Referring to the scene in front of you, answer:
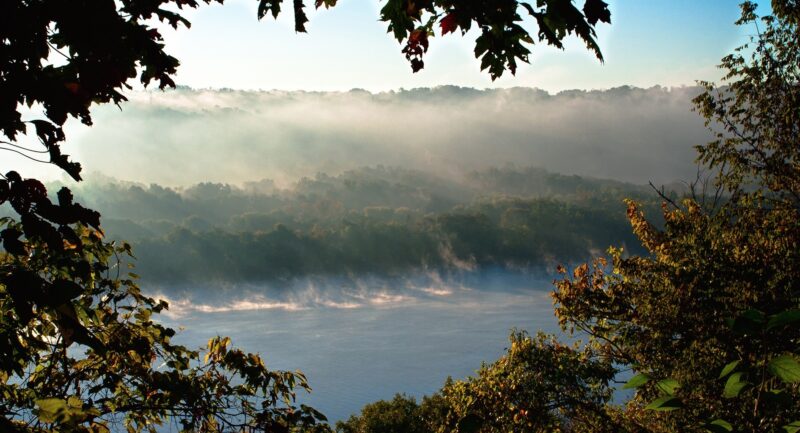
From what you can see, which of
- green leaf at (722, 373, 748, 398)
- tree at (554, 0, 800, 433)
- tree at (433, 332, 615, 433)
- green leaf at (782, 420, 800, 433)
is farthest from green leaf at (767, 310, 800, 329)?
tree at (433, 332, 615, 433)

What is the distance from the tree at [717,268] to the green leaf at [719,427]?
9614 millimetres

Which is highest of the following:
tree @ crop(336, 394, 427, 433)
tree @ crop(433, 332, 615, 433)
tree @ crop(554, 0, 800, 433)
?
tree @ crop(554, 0, 800, 433)

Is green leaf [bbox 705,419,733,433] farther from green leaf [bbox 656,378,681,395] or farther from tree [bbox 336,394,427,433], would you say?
tree [bbox 336,394,427,433]

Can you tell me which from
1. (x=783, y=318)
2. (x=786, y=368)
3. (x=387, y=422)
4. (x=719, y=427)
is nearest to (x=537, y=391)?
(x=719, y=427)

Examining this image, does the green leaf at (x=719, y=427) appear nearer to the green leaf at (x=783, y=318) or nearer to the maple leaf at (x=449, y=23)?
the green leaf at (x=783, y=318)

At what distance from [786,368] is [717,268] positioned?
13339 millimetres

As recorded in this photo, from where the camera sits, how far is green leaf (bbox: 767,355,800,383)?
6.08ft

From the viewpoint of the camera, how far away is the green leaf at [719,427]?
7.41 ft

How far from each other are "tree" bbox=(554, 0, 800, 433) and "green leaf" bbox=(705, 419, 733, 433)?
961 cm

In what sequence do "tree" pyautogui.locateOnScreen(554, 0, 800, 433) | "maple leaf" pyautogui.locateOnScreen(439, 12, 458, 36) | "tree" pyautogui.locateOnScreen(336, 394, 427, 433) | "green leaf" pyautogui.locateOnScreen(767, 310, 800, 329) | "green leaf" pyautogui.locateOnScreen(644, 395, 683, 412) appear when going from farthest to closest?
1. "tree" pyautogui.locateOnScreen(336, 394, 427, 433)
2. "tree" pyautogui.locateOnScreen(554, 0, 800, 433)
3. "maple leaf" pyautogui.locateOnScreen(439, 12, 458, 36)
4. "green leaf" pyautogui.locateOnScreen(644, 395, 683, 412)
5. "green leaf" pyautogui.locateOnScreen(767, 310, 800, 329)

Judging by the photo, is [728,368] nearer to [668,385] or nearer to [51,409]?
[668,385]

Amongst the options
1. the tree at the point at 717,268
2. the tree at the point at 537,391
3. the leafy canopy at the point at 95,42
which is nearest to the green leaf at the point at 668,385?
the leafy canopy at the point at 95,42

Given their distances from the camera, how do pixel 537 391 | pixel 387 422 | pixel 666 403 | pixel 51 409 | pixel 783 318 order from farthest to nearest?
1. pixel 387 422
2. pixel 537 391
3. pixel 666 403
4. pixel 783 318
5. pixel 51 409

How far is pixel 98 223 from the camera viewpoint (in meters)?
2.52
